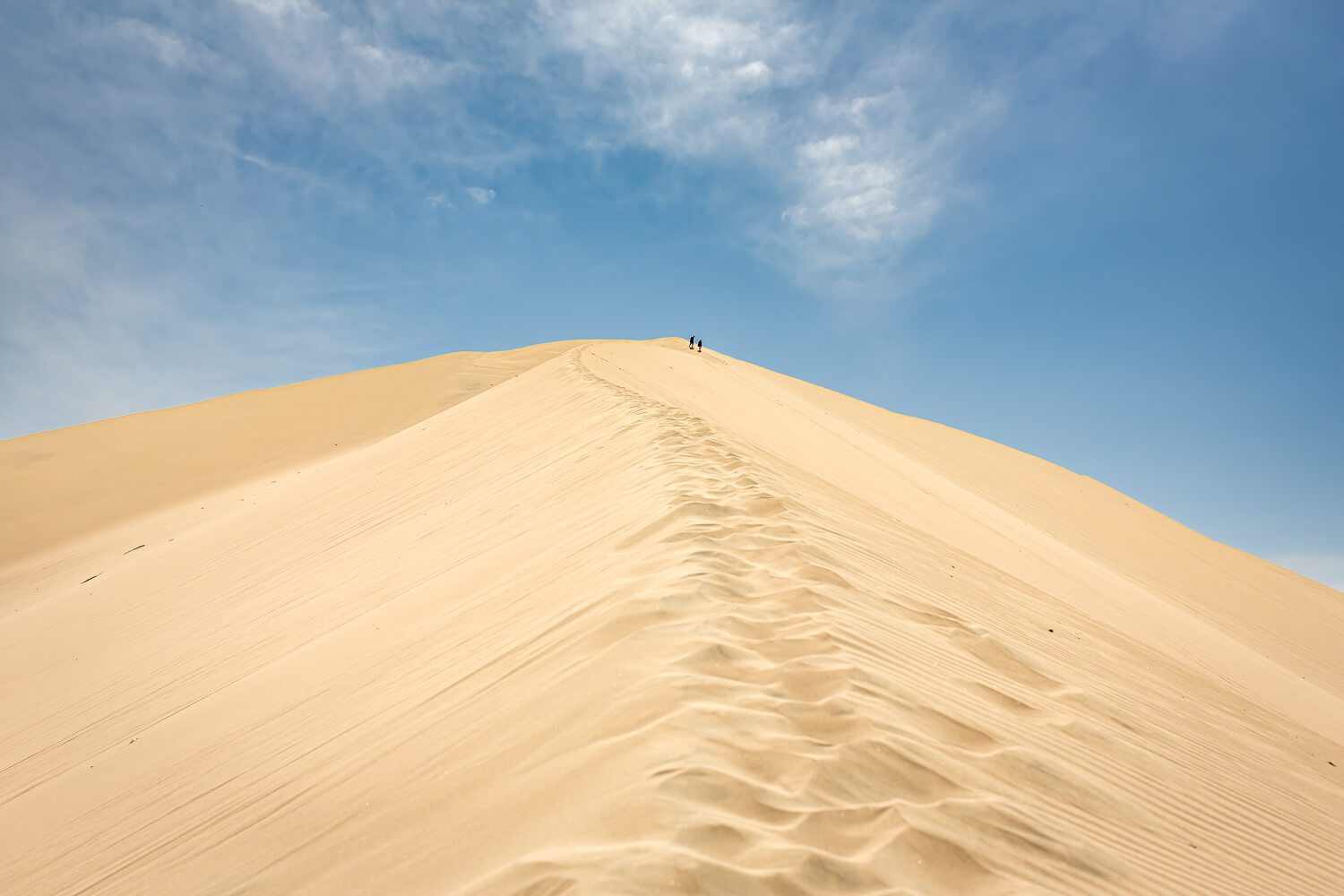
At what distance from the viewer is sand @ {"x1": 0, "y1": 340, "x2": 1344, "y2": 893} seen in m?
2.28

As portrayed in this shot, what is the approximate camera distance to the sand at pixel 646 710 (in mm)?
2283

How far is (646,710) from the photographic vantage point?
2.69 m

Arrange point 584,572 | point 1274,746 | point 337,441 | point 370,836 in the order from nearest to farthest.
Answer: point 370,836
point 584,572
point 1274,746
point 337,441

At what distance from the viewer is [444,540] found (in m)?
6.77

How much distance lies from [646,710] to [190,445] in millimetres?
23511

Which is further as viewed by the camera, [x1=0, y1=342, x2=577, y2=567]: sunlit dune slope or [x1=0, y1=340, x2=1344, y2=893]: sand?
[x1=0, y1=342, x2=577, y2=567]: sunlit dune slope

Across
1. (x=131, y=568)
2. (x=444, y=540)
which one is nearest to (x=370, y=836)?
(x=444, y=540)

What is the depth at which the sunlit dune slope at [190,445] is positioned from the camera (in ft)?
61.1

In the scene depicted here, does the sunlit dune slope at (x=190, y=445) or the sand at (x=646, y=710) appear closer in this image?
the sand at (x=646, y=710)

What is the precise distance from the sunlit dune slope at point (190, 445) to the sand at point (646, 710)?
34.9 feet

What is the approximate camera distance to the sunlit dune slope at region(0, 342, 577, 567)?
1861cm

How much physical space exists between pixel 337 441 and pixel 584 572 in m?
19.0

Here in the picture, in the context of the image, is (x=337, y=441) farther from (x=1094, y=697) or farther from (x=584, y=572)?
(x=1094, y=697)

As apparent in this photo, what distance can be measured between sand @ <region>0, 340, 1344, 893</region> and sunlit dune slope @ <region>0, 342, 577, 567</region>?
10638 millimetres
